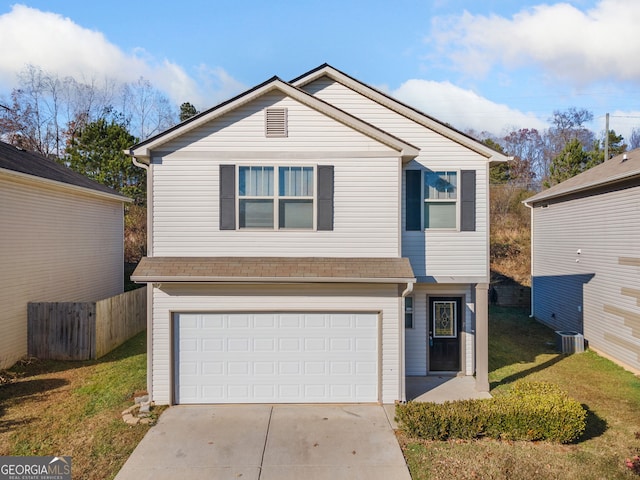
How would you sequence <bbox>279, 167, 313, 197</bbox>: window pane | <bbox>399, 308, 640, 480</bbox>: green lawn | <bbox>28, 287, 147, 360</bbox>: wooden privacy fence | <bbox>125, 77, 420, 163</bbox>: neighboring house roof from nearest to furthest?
<bbox>399, 308, 640, 480</bbox>: green lawn < <bbox>125, 77, 420, 163</bbox>: neighboring house roof < <bbox>279, 167, 313, 197</bbox>: window pane < <bbox>28, 287, 147, 360</bbox>: wooden privacy fence

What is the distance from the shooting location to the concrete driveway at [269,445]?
659cm

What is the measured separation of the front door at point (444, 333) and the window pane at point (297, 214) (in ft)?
13.8

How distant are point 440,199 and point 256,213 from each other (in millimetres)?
4451

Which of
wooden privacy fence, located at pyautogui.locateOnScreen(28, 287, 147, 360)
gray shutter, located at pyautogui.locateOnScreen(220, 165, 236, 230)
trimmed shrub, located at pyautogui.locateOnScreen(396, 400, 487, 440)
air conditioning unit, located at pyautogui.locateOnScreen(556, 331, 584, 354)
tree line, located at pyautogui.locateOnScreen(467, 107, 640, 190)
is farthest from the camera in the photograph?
tree line, located at pyautogui.locateOnScreen(467, 107, 640, 190)

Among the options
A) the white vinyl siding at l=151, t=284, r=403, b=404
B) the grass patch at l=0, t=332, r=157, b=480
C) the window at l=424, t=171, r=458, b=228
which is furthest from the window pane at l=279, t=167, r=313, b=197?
the grass patch at l=0, t=332, r=157, b=480

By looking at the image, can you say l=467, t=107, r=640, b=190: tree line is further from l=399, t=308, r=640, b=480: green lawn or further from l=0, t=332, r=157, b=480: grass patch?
l=0, t=332, r=157, b=480: grass patch

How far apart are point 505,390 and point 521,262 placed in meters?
16.8

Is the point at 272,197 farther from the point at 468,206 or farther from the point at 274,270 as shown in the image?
the point at 468,206

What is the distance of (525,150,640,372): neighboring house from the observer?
459 inches

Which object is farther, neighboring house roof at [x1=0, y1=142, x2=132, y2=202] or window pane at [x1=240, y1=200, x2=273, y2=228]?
neighboring house roof at [x1=0, y1=142, x2=132, y2=202]

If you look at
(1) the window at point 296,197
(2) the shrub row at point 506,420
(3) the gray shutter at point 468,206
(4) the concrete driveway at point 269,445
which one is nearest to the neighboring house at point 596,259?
(3) the gray shutter at point 468,206

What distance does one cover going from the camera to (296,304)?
9211mm

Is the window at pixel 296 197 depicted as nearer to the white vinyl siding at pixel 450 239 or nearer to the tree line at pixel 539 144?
the white vinyl siding at pixel 450 239

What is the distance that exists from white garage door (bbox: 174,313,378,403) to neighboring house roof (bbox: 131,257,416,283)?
1.15 meters
